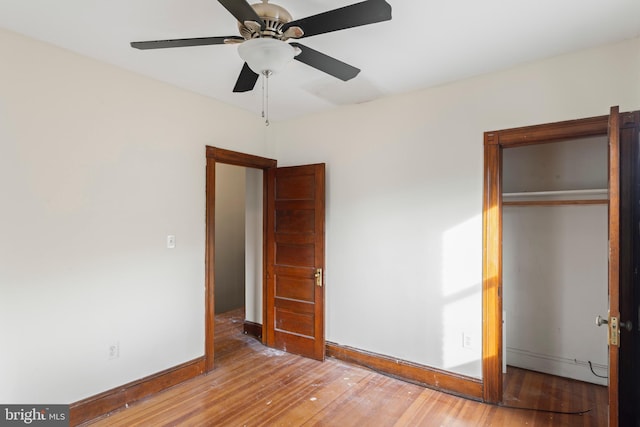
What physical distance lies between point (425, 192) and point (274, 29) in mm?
1889

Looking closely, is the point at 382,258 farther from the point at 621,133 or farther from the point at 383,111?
the point at 621,133

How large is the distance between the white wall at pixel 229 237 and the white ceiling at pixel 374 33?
298 centimetres

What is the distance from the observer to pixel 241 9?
146 centimetres

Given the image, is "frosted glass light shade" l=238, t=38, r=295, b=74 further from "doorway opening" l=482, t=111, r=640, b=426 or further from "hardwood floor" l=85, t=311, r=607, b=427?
"hardwood floor" l=85, t=311, r=607, b=427

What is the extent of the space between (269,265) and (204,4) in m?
2.68

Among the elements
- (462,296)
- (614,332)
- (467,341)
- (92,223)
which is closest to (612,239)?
(614,332)

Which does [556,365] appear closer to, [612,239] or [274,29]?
[612,239]

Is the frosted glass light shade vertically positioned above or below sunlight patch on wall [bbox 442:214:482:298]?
above

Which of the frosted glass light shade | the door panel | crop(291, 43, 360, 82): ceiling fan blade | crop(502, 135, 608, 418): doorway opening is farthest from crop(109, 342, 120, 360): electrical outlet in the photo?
the door panel

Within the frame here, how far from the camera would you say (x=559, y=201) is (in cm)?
314

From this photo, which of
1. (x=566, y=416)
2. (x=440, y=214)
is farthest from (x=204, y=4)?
(x=566, y=416)

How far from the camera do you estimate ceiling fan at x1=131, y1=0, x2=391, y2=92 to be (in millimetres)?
1476

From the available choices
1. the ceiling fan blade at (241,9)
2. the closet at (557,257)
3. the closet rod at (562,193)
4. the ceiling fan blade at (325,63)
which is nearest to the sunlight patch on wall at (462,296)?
the closet at (557,257)

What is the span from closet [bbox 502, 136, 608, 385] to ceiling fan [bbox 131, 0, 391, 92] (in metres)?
2.47
